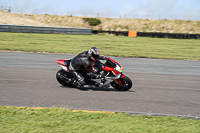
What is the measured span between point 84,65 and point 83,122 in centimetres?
342

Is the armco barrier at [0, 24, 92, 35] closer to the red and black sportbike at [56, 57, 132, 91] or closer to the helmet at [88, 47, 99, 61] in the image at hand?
the red and black sportbike at [56, 57, 132, 91]

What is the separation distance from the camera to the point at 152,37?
34.8m

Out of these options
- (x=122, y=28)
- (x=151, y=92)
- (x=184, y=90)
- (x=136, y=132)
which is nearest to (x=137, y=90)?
(x=151, y=92)

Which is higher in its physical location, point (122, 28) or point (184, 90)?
point (122, 28)

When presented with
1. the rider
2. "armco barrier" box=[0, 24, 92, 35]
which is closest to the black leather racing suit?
the rider

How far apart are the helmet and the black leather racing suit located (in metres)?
0.13

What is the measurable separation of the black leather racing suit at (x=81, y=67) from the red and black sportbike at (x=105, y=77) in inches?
5.6

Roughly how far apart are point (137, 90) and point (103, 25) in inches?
2224

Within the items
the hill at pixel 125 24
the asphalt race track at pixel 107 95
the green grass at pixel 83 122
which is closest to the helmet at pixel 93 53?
the asphalt race track at pixel 107 95

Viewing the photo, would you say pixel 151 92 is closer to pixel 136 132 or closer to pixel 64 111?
pixel 64 111

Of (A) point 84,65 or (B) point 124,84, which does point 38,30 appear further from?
(B) point 124,84

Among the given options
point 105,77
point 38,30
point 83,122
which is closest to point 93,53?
point 105,77

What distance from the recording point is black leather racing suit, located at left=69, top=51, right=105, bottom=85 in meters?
8.04

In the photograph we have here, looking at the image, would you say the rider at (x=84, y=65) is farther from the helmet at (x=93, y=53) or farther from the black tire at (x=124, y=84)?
the black tire at (x=124, y=84)
